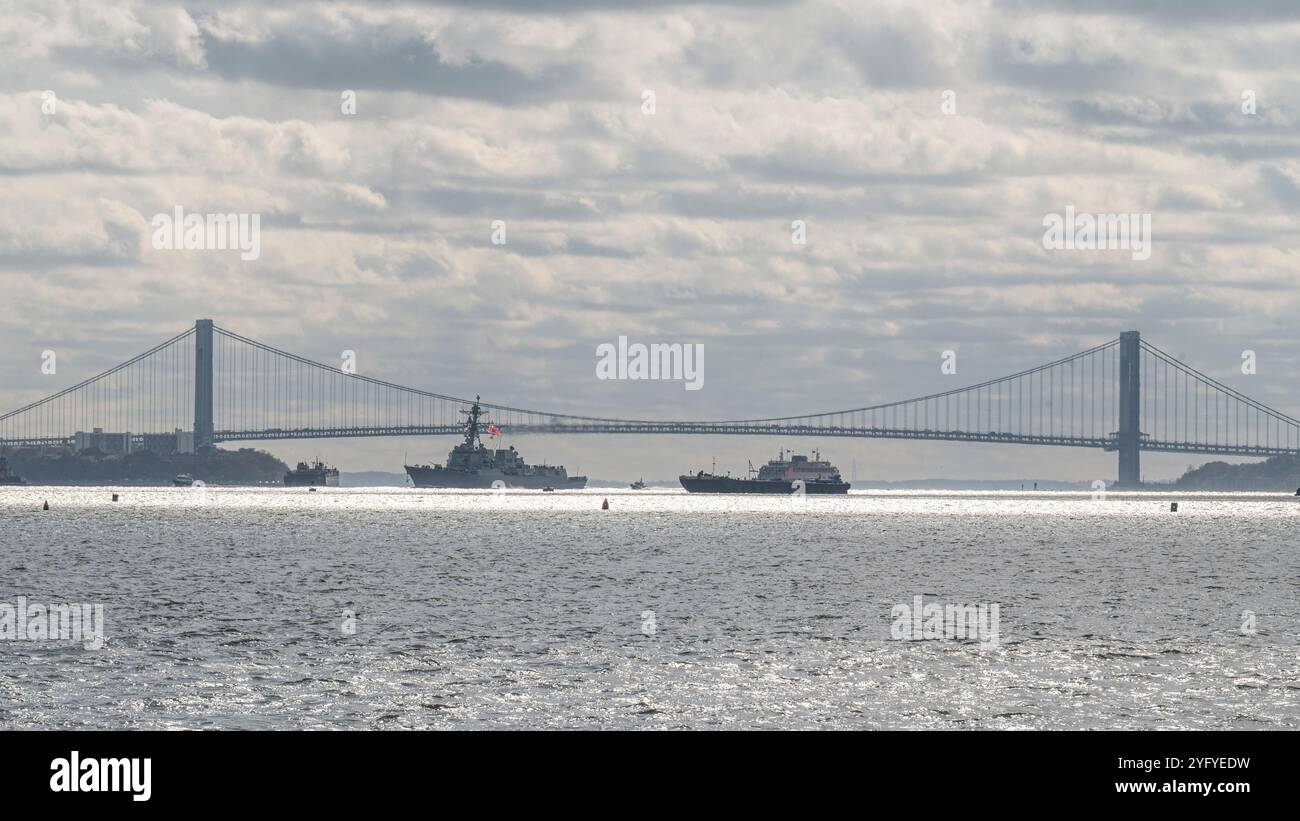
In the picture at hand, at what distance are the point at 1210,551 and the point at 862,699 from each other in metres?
67.6

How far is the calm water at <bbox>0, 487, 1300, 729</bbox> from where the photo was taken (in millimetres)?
27125

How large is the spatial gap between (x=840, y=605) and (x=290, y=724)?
26.1 metres

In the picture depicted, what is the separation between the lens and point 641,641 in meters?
37.6

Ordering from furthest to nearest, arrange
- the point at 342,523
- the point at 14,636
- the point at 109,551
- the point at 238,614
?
the point at 342,523 → the point at 109,551 → the point at 238,614 → the point at 14,636

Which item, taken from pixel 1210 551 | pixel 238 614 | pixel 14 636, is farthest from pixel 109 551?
pixel 1210 551

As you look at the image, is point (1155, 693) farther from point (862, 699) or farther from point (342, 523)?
point (342, 523)

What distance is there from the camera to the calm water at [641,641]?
27.1 m
